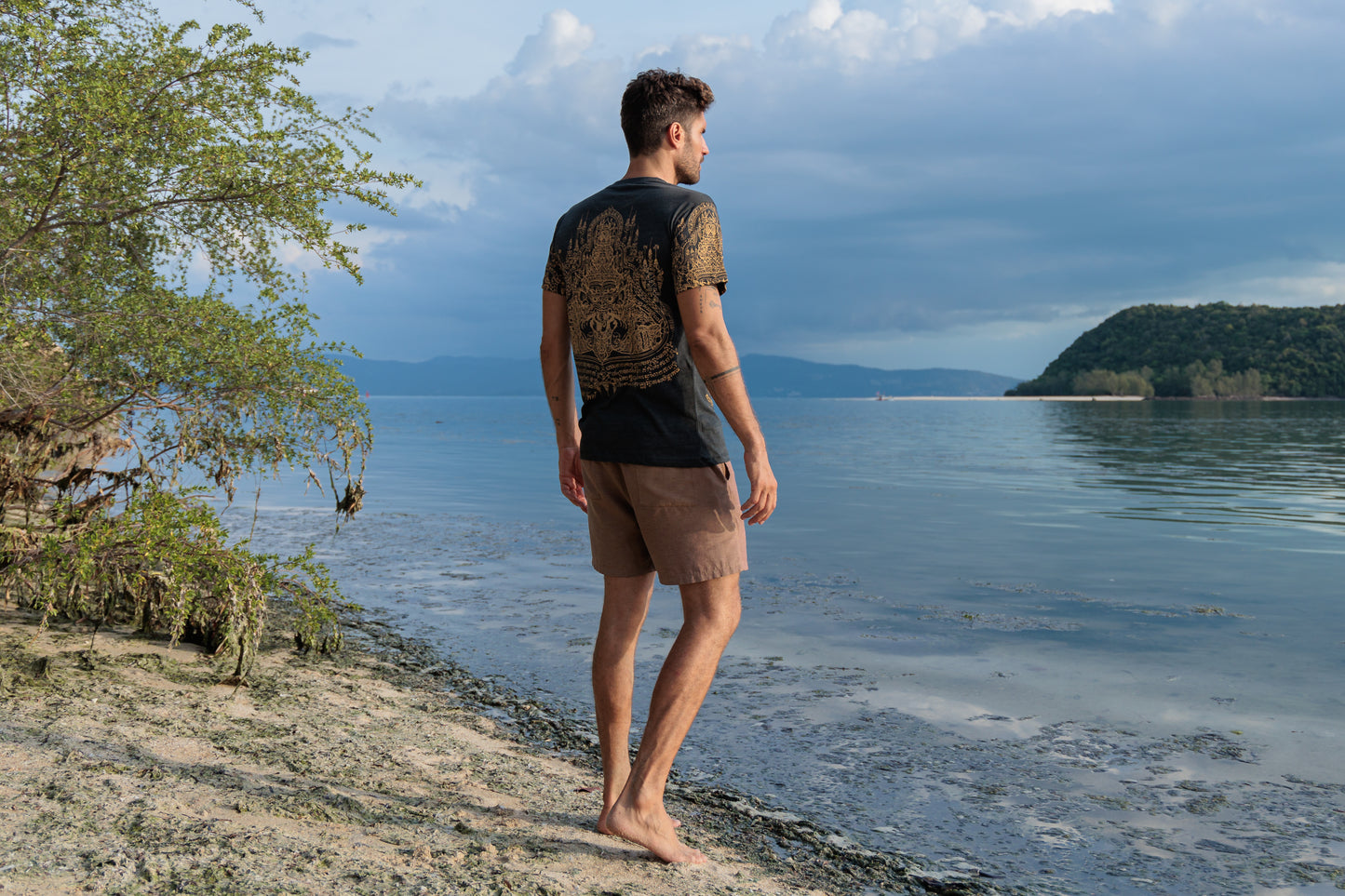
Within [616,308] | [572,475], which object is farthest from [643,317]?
[572,475]

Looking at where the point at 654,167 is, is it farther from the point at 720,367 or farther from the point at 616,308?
the point at 720,367

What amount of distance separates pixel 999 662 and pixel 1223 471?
24.9 meters

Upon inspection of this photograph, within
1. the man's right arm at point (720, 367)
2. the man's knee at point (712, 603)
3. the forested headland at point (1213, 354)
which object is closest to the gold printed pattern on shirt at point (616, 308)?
the man's right arm at point (720, 367)

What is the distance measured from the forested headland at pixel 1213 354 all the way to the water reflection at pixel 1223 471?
334 ft

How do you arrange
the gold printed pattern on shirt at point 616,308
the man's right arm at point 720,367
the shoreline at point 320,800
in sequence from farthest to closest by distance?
the gold printed pattern on shirt at point 616,308 → the man's right arm at point 720,367 → the shoreline at point 320,800

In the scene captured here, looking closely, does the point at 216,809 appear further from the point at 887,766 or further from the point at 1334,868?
the point at 1334,868

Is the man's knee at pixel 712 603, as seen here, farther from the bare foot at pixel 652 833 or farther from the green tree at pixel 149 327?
the green tree at pixel 149 327

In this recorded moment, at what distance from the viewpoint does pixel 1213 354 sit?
154 m

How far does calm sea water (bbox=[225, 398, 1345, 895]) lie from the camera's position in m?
4.48

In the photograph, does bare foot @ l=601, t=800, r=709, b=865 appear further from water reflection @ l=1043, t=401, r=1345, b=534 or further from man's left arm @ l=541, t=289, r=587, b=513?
water reflection @ l=1043, t=401, r=1345, b=534

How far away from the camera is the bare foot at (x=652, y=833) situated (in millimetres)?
3482

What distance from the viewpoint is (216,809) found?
3496mm

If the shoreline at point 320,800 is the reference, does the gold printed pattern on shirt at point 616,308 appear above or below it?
above

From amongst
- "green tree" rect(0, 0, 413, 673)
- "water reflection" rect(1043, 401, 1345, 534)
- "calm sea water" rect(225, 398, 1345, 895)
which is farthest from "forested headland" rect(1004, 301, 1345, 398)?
"green tree" rect(0, 0, 413, 673)
